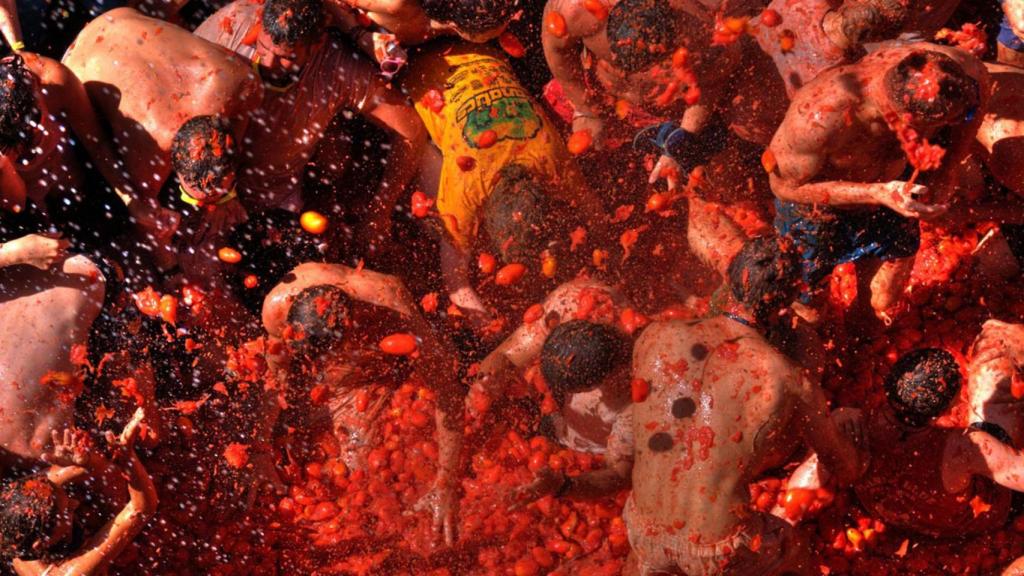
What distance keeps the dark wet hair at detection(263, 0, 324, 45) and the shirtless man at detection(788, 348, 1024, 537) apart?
3.07 metres

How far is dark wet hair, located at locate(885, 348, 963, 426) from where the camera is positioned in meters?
4.25

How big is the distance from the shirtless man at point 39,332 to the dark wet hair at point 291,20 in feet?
4.54

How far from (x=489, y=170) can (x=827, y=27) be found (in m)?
1.67

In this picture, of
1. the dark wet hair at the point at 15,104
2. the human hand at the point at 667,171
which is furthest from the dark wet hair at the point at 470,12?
the dark wet hair at the point at 15,104

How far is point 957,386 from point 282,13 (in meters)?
3.44

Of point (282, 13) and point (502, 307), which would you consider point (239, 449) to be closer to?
point (502, 307)

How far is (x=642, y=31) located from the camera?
4.67m

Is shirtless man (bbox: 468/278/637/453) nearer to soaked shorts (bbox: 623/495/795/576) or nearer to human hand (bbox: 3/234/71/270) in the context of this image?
soaked shorts (bbox: 623/495/795/576)

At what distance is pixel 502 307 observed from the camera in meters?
5.68

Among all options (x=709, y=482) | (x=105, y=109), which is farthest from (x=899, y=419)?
(x=105, y=109)

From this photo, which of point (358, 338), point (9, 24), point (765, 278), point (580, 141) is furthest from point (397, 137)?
point (765, 278)

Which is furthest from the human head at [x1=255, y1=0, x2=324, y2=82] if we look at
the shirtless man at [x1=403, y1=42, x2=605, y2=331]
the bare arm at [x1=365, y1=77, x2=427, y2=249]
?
the shirtless man at [x1=403, y1=42, x2=605, y2=331]

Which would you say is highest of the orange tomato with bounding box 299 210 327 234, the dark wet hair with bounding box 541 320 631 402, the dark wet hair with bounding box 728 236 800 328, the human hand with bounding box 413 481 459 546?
the dark wet hair with bounding box 728 236 800 328

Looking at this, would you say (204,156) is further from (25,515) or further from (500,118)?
(25,515)
